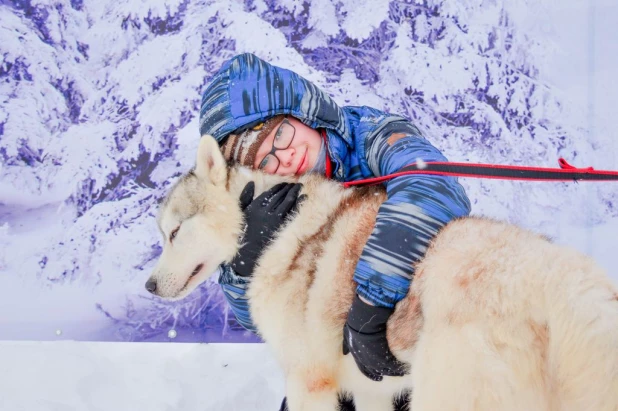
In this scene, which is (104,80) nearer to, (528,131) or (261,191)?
(261,191)

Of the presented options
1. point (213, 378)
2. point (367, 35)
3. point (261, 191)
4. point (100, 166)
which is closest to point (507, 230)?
point (261, 191)

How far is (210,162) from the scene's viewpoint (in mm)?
1682

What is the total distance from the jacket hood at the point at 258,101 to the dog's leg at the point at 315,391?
0.91 meters

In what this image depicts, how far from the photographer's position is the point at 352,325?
4.08 feet

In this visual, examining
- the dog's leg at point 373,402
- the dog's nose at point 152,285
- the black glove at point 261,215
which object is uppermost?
the black glove at point 261,215

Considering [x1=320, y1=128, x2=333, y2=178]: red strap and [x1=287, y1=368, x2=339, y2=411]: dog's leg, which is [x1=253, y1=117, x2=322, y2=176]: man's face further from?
[x1=287, y1=368, x2=339, y2=411]: dog's leg

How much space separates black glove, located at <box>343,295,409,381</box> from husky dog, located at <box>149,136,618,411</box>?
0.03 meters

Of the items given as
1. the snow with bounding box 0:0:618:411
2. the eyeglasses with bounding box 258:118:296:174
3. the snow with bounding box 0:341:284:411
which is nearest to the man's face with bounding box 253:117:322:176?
the eyeglasses with bounding box 258:118:296:174

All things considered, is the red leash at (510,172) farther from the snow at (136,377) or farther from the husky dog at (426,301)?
the snow at (136,377)

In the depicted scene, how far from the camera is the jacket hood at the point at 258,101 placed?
1.71 m

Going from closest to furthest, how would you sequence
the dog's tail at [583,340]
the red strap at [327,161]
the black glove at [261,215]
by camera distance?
the dog's tail at [583,340]
the black glove at [261,215]
the red strap at [327,161]

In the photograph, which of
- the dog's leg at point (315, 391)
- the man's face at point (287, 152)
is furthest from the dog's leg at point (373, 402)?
the man's face at point (287, 152)

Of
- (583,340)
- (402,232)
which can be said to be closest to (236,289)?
(402,232)

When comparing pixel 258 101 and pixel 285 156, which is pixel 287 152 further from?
pixel 258 101
